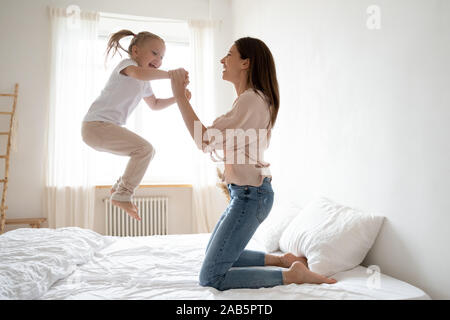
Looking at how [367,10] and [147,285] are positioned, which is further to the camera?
[367,10]

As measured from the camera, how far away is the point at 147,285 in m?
1.49

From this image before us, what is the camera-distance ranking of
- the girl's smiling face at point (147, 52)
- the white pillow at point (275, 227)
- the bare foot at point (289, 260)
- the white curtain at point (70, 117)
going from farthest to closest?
the white curtain at point (70, 117)
the white pillow at point (275, 227)
the bare foot at point (289, 260)
the girl's smiling face at point (147, 52)

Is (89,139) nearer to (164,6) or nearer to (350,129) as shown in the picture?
(350,129)

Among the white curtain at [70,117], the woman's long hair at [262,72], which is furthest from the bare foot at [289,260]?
the white curtain at [70,117]

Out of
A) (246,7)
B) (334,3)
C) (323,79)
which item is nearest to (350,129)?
(323,79)

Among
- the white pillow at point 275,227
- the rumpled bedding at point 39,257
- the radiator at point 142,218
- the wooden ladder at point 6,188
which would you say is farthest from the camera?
the radiator at point 142,218

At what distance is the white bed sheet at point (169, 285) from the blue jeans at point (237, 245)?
0.12 ft

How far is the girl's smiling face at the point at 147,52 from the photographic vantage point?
62.2 inches

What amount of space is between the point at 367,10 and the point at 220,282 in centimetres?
151

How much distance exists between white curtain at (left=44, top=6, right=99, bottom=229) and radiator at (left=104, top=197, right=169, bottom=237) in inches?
8.5

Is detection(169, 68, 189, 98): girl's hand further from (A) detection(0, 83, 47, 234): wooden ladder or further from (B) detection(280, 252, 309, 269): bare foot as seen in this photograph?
(A) detection(0, 83, 47, 234): wooden ladder

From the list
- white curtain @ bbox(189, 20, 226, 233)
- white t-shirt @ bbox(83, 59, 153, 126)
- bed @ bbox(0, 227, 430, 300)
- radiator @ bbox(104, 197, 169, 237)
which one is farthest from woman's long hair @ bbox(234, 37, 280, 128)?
radiator @ bbox(104, 197, 169, 237)

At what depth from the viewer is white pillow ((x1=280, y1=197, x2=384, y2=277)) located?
63.3 inches

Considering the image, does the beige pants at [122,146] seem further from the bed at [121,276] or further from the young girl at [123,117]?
the bed at [121,276]
